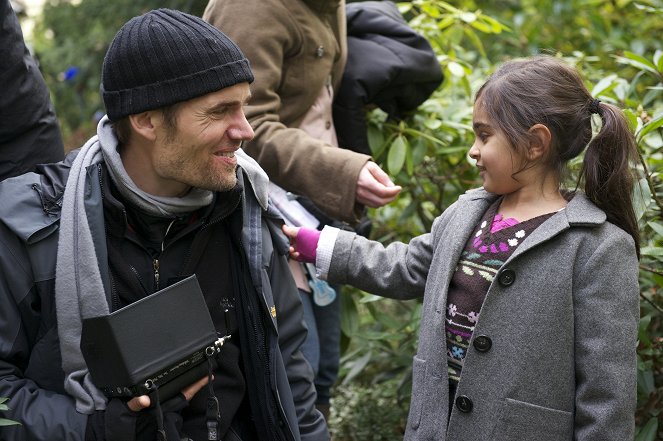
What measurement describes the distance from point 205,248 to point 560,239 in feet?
3.29

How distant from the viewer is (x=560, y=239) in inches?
97.4

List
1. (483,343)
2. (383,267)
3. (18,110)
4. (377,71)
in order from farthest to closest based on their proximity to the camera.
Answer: (377,71) < (383,267) < (18,110) < (483,343)

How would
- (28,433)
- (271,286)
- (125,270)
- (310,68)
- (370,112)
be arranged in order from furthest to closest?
→ (370,112) → (310,68) → (271,286) → (125,270) → (28,433)

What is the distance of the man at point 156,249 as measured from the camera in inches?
86.7

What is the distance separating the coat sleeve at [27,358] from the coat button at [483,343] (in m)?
1.07

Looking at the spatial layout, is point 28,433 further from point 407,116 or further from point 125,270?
point 407,116

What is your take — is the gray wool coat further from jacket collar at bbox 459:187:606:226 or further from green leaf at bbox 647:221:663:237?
green leaf at bbox 647:221:663:237

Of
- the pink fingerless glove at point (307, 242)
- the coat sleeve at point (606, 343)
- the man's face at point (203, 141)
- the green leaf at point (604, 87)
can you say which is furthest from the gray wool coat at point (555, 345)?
the green leaf at point (604, 87)

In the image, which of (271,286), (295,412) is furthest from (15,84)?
(295,412)

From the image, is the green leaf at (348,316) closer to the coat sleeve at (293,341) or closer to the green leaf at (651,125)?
the coat sleeve at (293,341)

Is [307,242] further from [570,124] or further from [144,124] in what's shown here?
[570,124]

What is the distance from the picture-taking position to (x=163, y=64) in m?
2.32

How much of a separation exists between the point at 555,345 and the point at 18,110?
170cm

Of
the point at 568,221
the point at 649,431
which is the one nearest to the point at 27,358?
the point at 568,221
